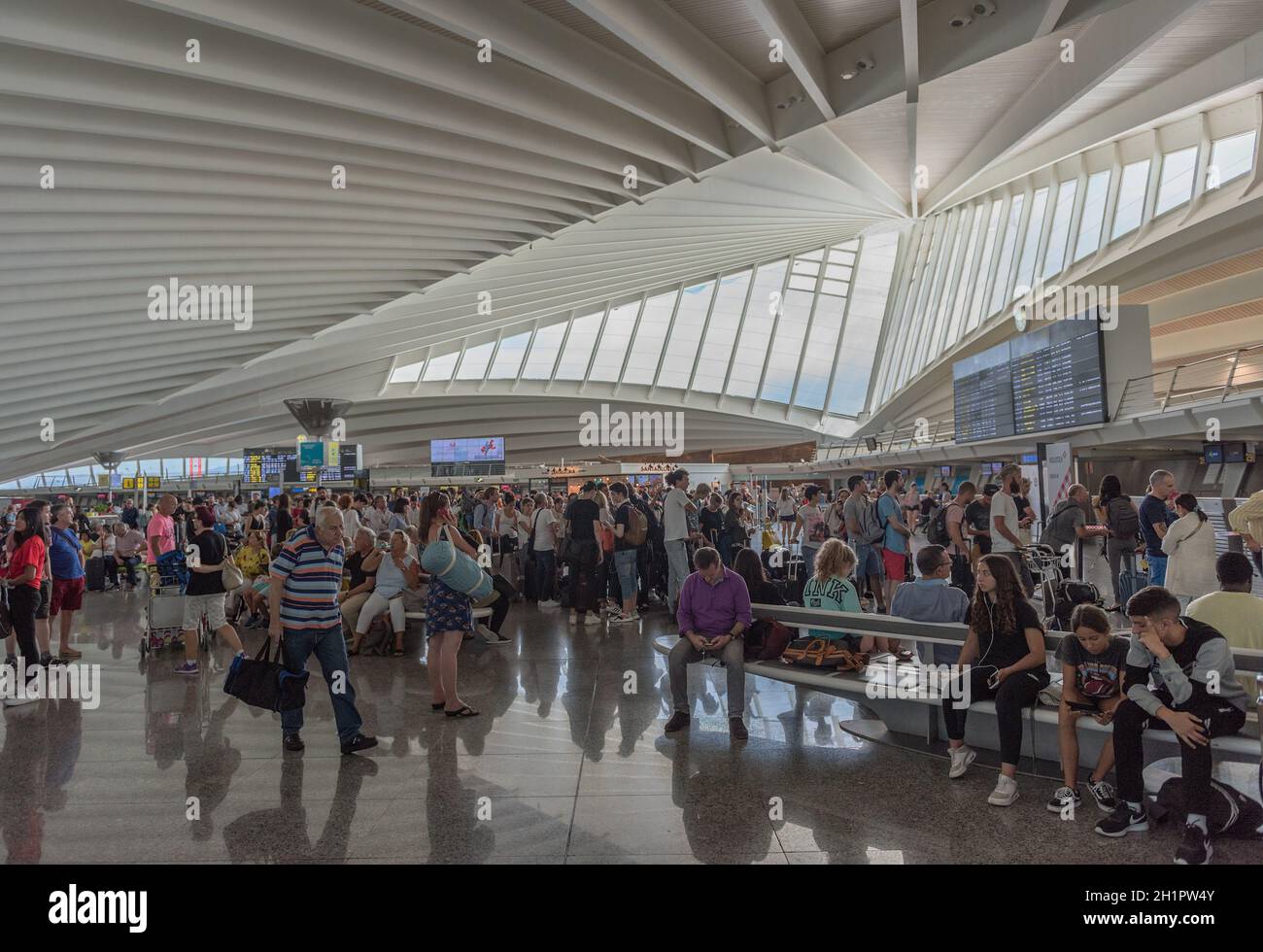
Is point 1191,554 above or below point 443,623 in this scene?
above

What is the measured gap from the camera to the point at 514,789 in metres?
4.54

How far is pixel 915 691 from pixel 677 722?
5.16ft

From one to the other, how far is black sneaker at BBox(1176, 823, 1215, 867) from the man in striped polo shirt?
14.4 feet

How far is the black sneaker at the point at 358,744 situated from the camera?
206 inches

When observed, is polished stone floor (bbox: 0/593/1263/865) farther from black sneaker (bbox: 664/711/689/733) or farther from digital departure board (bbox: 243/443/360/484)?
digital departure board (bbox: 243/443/360/484)

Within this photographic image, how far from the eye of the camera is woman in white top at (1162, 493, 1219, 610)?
7.00 metres

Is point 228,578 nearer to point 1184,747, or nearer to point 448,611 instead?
point 448,611

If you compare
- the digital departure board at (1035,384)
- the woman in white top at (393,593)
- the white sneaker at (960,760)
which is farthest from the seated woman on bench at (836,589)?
the digital departure board at (1035,384)

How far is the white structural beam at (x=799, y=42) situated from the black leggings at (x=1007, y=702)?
508cm

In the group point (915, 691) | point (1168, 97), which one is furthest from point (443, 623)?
point (1168, 97)

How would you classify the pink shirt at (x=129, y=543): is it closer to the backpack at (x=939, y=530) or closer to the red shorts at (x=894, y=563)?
the red shorts at (x=894, y=563)

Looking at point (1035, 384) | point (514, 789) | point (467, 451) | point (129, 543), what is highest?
point (1035, 384)

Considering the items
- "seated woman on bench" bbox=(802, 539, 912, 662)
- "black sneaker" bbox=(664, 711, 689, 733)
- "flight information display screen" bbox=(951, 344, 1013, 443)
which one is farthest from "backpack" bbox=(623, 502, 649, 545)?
"flight information display screen" bbox=(951, 344, 1013, 443)
